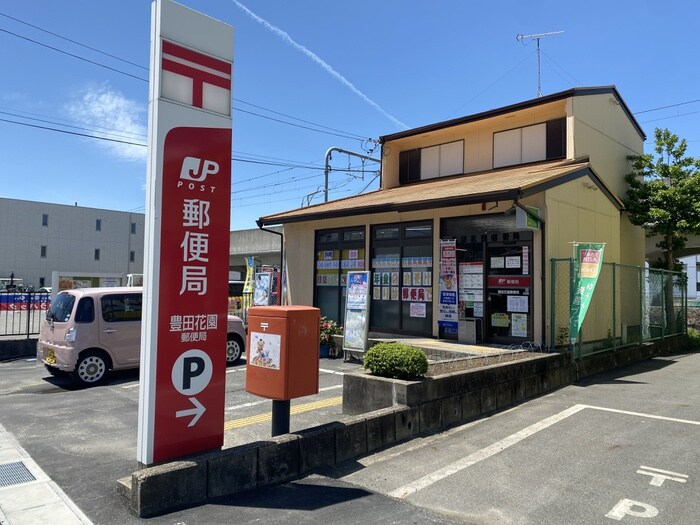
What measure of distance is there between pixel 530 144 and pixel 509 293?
4.95 meters

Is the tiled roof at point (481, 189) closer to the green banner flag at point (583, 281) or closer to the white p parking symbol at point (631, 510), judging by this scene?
the green banner flag at point (583, 281)

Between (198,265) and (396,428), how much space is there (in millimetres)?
3120

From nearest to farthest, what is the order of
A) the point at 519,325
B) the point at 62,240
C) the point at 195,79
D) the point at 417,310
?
1. the point at 195,79
2. the point at 519,325
3. the point at 417,310
4. the point at 62,240

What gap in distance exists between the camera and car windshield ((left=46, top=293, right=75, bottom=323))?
9.20 meters

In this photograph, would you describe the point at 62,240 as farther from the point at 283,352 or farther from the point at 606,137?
the point at 283,352

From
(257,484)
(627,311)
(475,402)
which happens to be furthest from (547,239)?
(257,484)

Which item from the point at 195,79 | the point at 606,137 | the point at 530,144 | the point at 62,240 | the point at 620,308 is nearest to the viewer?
the point at 195,79

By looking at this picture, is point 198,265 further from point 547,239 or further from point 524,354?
point 547,239

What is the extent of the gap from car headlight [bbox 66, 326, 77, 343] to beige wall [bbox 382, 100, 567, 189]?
33.7 ft

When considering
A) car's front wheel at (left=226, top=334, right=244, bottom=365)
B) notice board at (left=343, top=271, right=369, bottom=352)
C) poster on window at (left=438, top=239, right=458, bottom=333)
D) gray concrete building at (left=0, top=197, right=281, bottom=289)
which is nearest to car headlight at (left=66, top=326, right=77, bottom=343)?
car's front wheel at (left=226, top=334, right=244, bottom=365)

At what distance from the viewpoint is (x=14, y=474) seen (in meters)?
4.80

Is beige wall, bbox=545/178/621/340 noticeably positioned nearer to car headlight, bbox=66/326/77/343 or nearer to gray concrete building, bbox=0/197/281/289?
car headlight, bbox=66/326/77/343

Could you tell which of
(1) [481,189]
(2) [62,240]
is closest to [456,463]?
(1) [481,189]

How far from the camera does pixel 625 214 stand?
659 inches
